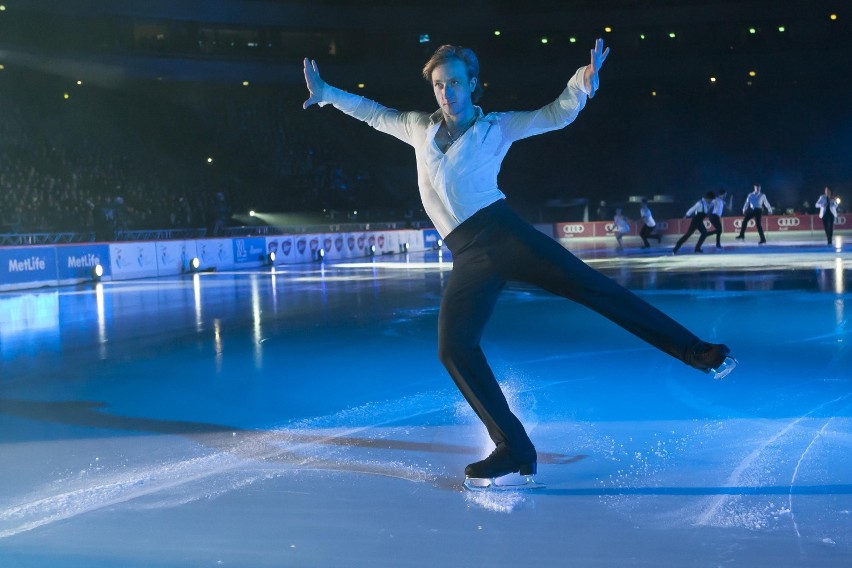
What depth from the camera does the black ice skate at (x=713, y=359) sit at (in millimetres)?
3600

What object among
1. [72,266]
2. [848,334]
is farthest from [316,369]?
[72,266]

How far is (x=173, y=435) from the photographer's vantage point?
519cm

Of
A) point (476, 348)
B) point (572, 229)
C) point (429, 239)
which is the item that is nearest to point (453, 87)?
point (476, 348)

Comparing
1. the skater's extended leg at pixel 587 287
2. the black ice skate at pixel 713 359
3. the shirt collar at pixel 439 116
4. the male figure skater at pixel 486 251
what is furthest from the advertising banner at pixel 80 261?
the black ice skate at pixel 713 359

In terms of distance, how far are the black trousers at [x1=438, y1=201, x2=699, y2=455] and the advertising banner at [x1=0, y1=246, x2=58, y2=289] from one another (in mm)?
18901

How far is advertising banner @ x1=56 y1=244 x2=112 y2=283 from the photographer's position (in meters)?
Result: 22.2

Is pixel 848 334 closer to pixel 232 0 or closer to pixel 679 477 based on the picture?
pixel 679 477

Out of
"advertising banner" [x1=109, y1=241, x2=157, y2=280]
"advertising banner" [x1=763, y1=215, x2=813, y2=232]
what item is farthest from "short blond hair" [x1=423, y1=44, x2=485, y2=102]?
"advertising banner" [x1=763, y1=215, x2=813, y2=232]

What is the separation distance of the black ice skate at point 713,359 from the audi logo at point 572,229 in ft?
142

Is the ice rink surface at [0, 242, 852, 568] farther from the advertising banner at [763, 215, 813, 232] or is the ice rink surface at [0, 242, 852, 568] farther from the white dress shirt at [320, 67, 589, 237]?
the advertising banner at [763, 215, 813, 232]

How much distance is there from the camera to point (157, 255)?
25078 millimetres

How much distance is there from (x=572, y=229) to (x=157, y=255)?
26.2 meters

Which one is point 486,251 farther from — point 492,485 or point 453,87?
point 492,485

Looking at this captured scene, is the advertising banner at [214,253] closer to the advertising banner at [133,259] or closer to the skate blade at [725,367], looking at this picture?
the advertising banner at [133,259]
